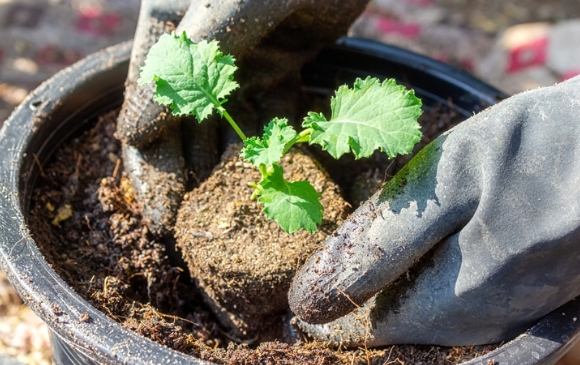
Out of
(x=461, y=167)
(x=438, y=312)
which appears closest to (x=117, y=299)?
(x=438, y=312)

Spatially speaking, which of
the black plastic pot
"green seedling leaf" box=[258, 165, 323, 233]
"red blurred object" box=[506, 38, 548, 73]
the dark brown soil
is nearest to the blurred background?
"red blurred object" box=[506, 38, 548, 73]

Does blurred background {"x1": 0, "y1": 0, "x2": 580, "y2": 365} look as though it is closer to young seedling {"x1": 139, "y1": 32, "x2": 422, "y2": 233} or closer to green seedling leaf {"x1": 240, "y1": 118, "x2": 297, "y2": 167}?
young seedling {"x1": 139, "y1": 32, "x2": 422, "y2": 233}

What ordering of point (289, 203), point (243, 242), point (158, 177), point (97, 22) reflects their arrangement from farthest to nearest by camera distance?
point (97, 22), point (158, 177), point (243, 242), point (289, 203)

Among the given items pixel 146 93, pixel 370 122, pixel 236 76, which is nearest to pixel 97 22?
pixel 236 76

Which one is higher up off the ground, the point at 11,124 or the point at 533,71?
the point at 11,124

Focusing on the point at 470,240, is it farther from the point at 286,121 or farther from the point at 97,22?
the point at 97,22

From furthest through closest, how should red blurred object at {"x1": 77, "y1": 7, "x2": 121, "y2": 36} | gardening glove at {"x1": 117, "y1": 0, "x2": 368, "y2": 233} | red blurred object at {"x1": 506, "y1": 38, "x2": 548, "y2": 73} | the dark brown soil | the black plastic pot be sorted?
red blurred object at {"x1": 77, "y1": 7, "x2": 121, "y2": 36}
red blurred object at {"x1": 506, "y1": 38, "x2": 548, "y2": 73}
gardening glove at {"x1": 117, "y1": 0, "x2": 368, "y2": 233}
the dark brown soil
the black plastic pot

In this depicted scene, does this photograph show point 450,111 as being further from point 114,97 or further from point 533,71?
point 533,71
